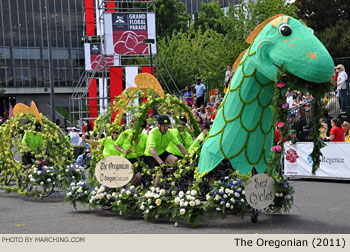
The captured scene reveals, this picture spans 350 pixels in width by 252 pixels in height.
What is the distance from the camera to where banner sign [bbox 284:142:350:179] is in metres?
12.9

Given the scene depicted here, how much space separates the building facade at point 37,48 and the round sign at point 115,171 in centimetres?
4714

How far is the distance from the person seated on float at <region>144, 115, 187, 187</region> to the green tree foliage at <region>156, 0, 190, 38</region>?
35.8 metres

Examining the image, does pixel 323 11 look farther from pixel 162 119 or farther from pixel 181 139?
pixel 162 119

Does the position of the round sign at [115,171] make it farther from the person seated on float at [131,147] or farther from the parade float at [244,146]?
the person seated on float at [131,147]

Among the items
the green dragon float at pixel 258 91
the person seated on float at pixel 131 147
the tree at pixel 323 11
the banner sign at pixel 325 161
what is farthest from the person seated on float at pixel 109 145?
the tree at pixel 323 11

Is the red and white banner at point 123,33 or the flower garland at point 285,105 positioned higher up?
the red and white banner at point 123,33

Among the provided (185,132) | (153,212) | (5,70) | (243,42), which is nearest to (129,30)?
(243,42)

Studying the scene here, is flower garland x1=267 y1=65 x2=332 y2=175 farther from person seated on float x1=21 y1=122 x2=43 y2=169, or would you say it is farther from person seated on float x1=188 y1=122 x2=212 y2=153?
person seated on float x1=21 y1=122 x2=43 y2=169

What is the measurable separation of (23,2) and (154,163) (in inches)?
1962

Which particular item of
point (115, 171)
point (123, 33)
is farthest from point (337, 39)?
point (115, 171)

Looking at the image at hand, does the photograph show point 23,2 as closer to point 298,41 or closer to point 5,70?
point 5,70

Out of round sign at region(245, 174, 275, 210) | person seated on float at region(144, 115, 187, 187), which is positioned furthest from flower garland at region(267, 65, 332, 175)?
person seated on float at region(144, 115, 187, 187)

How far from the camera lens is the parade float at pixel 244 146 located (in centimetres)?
622

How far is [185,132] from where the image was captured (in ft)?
30.2
